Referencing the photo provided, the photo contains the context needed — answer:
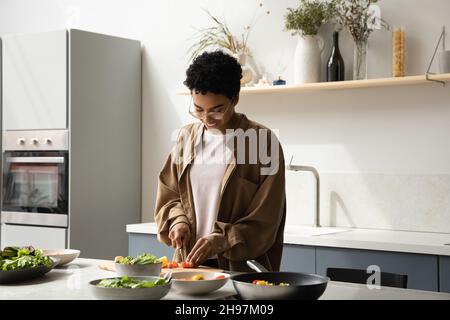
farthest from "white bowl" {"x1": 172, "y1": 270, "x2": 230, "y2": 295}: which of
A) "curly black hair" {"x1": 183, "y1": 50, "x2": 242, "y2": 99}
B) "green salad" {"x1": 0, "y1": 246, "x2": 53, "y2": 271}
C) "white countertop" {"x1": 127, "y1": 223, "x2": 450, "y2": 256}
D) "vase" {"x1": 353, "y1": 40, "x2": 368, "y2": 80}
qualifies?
"vase" {"x1": 353, "y1": 40, "x2": 368, "y2": 80}

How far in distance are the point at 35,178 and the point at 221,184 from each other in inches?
87.0

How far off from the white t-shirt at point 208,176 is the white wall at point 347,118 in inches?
59.0

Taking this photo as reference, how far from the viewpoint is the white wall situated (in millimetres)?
3646

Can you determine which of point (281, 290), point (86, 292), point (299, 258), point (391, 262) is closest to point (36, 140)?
point (299, 258)

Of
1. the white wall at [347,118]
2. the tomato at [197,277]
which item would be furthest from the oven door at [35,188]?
the tomato at [197,277]

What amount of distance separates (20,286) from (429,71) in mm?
2503

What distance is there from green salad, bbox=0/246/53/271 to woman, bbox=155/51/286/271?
1.57ft

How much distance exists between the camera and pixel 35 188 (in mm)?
4367

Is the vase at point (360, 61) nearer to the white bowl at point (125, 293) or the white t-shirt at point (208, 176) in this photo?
the white t-shirt at point (208, 176)

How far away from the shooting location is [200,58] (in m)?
2.44

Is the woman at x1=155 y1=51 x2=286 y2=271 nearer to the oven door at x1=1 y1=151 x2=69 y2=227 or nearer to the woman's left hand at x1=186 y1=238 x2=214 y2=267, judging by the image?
the woman's left hand at x1=186 y1=238 x2=214 y2=267

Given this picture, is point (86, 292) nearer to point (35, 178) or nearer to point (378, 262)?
point (378, 262)
